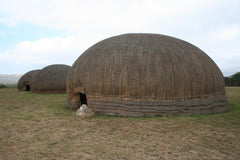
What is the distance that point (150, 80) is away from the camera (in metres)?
8.67

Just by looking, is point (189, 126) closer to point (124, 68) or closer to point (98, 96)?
point (124, 68)

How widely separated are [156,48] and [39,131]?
6919 millimetres

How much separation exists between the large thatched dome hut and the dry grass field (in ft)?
2.63

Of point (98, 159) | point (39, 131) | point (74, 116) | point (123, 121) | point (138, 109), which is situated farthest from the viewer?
point (74, 116)

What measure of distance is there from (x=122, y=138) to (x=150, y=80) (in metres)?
3.59

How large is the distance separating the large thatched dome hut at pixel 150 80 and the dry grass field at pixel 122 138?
31.6 inches

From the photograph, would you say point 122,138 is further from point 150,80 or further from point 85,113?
point 150,80

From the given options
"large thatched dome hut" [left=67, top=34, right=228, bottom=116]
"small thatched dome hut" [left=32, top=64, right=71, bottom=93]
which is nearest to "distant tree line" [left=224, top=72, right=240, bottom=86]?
"large thatched dome hut" [left=67, top=34, right=228, bottom=116]

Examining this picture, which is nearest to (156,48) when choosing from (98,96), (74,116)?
(98,96)

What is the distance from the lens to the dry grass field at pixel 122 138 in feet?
15.9

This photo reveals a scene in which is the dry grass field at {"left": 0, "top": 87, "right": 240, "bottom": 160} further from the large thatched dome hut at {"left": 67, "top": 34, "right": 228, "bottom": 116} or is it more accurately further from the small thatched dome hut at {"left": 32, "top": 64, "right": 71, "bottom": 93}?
the small thatched dome hut at {"left": 32, "top": 64, "right": 71, "bottom": 93}

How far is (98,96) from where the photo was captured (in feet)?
31.3

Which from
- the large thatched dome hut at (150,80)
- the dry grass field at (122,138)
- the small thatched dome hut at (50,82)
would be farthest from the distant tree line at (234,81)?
the small thatched dome hut at (50,82)

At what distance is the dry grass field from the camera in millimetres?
4832
